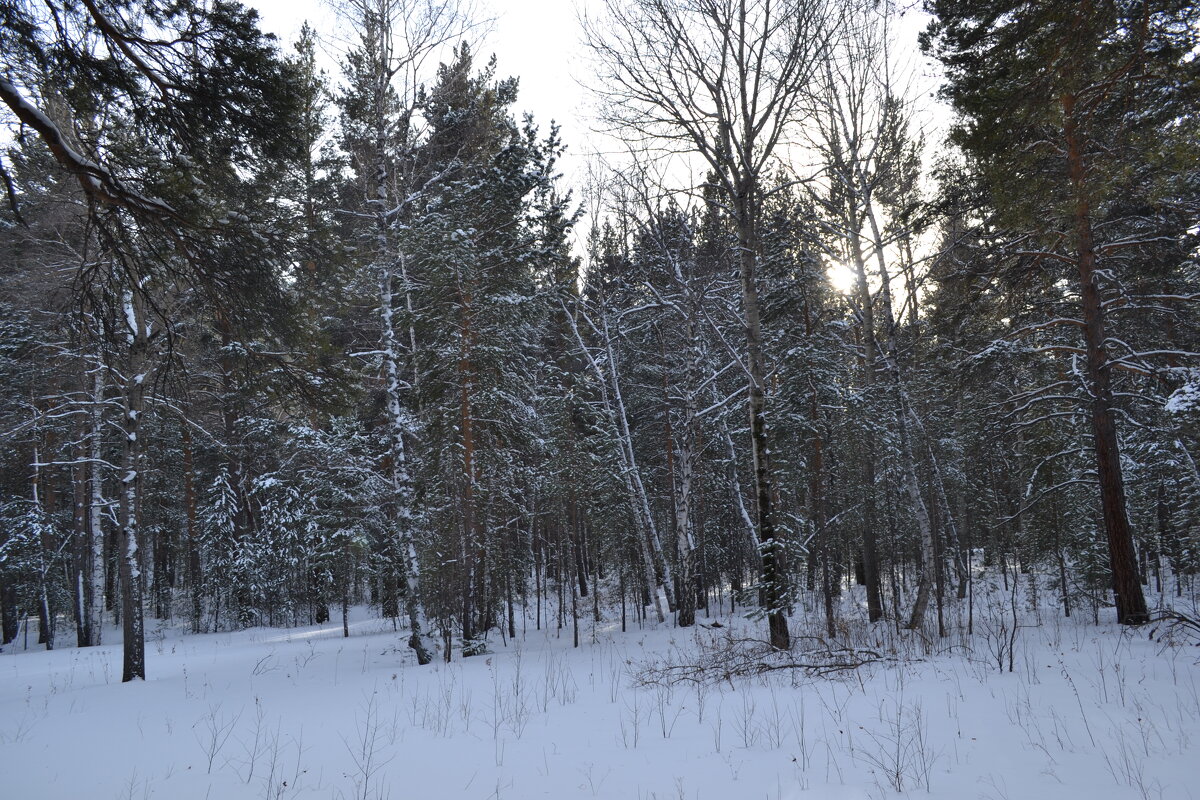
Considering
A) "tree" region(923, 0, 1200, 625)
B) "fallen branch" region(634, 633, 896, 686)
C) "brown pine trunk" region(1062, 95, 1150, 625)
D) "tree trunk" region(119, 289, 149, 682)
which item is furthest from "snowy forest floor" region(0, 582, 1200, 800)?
"tree" region(923, 0, 1200, 625)

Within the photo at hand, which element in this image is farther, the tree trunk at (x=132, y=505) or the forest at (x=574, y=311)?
the tree trunk at (x=132, y=505)

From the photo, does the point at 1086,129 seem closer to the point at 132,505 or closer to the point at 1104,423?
the point at 1104,423

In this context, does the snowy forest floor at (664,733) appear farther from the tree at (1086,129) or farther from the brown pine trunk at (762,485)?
the tree at (1086,129)

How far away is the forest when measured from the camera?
5461mm

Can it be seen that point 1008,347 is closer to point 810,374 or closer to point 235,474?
point 810,374

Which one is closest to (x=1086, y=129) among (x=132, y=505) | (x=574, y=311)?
(x=574, y=311)

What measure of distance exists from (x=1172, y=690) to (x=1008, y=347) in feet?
22.6

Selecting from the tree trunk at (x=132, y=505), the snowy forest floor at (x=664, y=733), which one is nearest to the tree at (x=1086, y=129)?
the snowy forest floor at (x=664, y=733)

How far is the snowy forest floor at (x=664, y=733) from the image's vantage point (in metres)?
4.18

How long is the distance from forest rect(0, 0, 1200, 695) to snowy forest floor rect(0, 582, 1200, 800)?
2.34 metres

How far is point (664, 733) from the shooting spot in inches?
216

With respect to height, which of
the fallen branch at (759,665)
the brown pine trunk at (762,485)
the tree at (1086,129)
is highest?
the tree at (1086,129)

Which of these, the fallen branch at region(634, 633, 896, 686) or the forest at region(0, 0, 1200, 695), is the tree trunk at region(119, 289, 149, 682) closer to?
the forest at region(0, 0, 1200, 695)

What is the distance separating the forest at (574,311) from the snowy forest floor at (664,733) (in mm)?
2336
